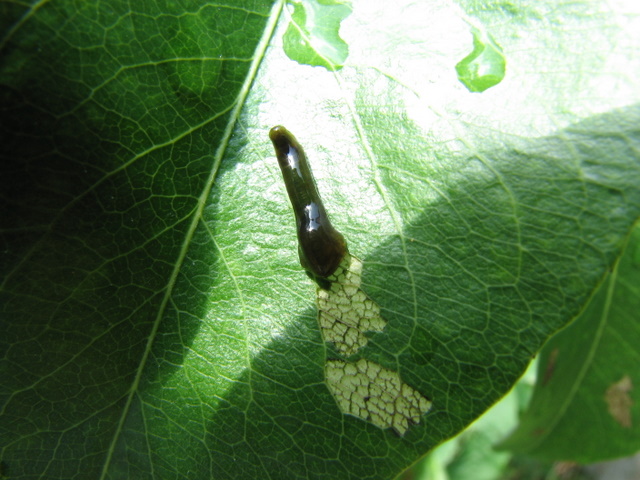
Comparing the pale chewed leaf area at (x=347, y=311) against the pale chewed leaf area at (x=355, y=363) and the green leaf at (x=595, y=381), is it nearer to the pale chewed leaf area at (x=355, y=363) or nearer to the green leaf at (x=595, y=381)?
the pale chewed leaf area at (x=355, y=363)

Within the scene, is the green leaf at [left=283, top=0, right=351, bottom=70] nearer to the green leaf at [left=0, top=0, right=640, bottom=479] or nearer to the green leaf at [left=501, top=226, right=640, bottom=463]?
the green leaf at [left=0, top=0, right=640, bottom=479]

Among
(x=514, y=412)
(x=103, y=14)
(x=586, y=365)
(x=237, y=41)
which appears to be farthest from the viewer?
(x=514, y=412)

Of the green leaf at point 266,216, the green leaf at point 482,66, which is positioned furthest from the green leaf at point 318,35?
the green leaf at point 482,66

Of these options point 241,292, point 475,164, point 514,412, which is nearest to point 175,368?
point 241,292

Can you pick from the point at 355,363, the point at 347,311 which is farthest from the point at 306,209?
the point at 355,363

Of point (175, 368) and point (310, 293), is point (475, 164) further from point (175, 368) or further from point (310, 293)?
point (175, 368)

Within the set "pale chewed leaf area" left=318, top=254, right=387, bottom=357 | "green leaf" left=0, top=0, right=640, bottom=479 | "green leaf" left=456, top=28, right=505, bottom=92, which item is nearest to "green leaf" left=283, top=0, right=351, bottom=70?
"green leaf" left=0, top=0, right=640, bottom=479
